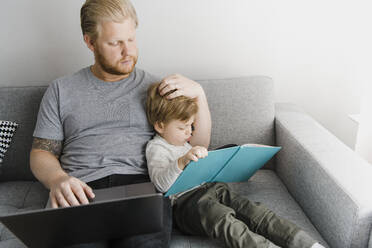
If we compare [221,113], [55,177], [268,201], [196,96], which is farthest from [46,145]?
[268,201]

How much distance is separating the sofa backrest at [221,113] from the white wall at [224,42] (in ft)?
0.88

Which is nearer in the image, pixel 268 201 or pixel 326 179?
pixel 326 179

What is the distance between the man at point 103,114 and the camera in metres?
1.27

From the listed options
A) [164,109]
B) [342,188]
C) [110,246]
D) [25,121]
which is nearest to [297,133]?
[342,188]

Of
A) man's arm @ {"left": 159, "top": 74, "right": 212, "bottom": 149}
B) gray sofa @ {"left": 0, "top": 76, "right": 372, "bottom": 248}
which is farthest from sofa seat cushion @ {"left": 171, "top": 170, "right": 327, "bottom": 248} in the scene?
man's arm @ {"left": 159, "top": 74, "right": 212, "bottom": 149}

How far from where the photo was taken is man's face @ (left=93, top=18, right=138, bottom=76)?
1258 millimetres

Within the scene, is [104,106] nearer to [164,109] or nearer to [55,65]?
[164,109]

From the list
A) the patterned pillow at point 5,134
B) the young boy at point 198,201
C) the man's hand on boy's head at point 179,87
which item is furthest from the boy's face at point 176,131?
the patterned pillow at point 5,134

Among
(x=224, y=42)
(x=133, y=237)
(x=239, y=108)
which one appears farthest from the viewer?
(x=224, y=42)

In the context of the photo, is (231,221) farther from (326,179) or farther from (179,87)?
(179,87)

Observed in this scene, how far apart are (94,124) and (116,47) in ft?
1.05

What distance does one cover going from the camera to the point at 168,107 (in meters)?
1.31

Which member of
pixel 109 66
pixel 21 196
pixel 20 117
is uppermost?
pixel 109 66

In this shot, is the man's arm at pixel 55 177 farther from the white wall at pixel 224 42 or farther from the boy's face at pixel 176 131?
the white wall at pixel 224 42
